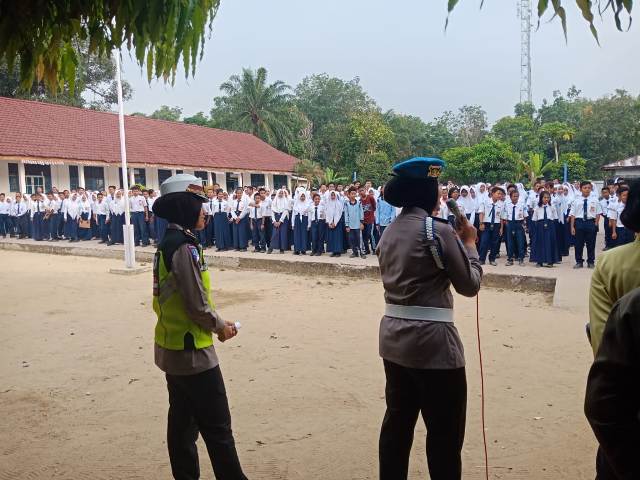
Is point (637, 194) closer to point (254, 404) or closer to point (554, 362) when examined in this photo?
point (254, 404)

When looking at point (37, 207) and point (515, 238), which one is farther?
point (37, 207)

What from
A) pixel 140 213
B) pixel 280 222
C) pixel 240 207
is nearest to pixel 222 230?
pixel 240 207

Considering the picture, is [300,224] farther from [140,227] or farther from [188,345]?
[188,345]

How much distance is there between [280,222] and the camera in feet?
46.0

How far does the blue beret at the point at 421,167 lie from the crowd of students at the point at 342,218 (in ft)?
20.6

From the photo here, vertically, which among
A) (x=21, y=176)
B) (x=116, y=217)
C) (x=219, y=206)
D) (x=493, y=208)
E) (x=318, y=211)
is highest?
(x=21, y=176)

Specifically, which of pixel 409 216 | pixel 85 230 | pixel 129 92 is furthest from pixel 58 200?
pixel 129 92

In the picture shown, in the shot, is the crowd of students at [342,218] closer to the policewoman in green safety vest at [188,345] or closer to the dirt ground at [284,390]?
the dirt ground at [284,390]

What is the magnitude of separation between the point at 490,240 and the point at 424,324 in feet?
32.4

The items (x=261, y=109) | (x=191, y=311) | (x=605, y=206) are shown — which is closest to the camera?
(x=191, y=311)

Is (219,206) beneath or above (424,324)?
above

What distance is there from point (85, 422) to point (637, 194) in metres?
3.73

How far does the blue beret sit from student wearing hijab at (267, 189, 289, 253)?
11434 millimetres

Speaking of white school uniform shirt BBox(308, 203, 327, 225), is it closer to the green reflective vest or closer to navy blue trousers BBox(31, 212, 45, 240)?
navy blue trousers BBox(31, 212, 45, 240)
